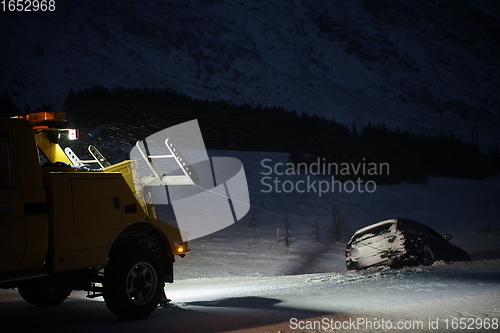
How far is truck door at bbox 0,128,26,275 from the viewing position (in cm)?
589

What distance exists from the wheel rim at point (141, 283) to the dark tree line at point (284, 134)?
3318 centimetres

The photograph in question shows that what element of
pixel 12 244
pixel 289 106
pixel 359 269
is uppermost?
pixel 289 106

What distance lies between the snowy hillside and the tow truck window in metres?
39.0

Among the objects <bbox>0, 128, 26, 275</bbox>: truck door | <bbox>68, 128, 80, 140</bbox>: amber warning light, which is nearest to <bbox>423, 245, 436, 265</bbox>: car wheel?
<bbox>68, 128, 80, 140</bbox>: amber warning light

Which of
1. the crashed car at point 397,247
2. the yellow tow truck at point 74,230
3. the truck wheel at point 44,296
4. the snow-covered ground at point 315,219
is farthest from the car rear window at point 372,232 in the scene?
the truck wheel at point 44,296

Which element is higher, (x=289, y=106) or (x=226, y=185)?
(x=289, y=106)

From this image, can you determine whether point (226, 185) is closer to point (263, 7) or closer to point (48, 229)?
point (48, 229)

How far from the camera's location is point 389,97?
74.6 m

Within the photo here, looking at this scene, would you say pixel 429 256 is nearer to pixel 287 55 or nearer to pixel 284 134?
pixel 284 134

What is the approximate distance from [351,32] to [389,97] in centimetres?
1956

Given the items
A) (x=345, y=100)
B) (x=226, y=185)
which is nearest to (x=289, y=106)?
(x=345, y=100)

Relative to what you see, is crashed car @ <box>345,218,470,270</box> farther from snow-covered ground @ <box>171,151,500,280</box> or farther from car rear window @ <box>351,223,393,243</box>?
snow-covered ground @ <box>171,151,500,280</box>

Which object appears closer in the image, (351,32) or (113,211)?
(113,211)

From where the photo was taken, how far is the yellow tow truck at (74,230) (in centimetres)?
607
